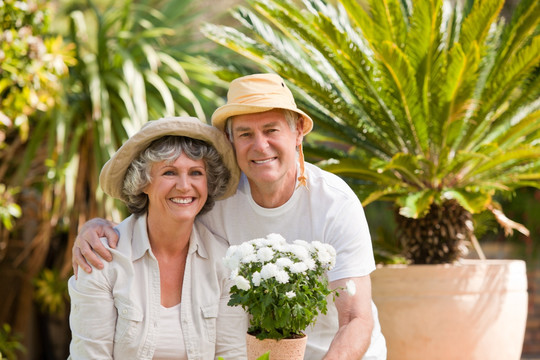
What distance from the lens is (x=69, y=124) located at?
5.45 metres

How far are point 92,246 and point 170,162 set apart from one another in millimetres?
434

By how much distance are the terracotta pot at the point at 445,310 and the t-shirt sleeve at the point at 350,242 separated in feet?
5.02

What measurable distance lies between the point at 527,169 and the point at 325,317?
7.07ft

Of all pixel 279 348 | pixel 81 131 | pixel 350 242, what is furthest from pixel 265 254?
pixel 81 131

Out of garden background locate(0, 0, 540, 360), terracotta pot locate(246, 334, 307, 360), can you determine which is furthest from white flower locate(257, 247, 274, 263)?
garden background locate(0, 0, 540, 360)

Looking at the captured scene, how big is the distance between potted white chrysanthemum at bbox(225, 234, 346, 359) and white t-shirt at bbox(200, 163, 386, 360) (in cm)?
47

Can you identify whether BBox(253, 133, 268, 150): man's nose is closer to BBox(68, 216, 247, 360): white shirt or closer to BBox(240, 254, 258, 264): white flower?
BBox(68, 216, 247, 360): white shirt

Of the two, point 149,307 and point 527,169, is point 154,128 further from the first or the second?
point 527,169

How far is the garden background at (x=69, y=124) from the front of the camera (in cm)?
467

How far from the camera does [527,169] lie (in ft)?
13.8

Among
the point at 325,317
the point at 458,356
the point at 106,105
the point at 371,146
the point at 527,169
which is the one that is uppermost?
the point at 106,105

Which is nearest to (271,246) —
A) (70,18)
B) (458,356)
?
(458,356)

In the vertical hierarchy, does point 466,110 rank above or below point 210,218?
above

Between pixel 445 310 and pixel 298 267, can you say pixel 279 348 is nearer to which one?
pixel 298 267
